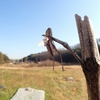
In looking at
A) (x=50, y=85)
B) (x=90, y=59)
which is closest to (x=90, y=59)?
(x=90, y=59)

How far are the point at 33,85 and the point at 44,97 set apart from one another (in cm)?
119

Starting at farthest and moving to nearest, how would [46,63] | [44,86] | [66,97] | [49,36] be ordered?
[46,63], [44,86], [66,97], [49,36]

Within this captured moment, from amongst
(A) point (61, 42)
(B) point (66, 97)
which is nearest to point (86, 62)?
(A) point (61, 42)

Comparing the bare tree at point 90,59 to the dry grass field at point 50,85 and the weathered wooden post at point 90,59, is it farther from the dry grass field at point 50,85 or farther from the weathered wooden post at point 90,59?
the dry grass field at point 50,85

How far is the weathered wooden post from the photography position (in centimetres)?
87

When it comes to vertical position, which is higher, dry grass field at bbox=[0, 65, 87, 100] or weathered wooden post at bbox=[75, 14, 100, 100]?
weathered wooden post at bbox=[75, 14, 100, 100]

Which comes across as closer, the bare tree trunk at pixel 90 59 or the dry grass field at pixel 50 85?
the bare tree trunk at pixel 90 59

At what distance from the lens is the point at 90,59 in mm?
862

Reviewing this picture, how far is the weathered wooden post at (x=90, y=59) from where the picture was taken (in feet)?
2.84

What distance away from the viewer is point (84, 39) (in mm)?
894

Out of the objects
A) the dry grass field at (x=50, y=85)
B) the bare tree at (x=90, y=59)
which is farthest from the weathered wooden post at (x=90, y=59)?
the dry grass field at (x=50, y=85)

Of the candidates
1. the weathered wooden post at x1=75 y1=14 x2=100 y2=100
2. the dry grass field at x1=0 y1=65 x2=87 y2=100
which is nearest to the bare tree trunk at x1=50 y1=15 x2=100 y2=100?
the weathered wooden post at x1=75 y1=14 x2=100 y2=100

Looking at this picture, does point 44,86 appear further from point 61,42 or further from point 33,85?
point 61,42

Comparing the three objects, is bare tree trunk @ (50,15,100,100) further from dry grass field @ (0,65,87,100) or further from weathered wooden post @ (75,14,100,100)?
dry grass field @ (0,65,87,100)
